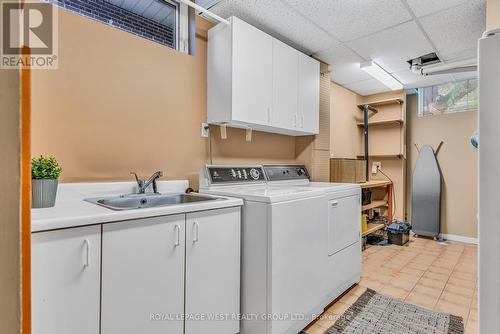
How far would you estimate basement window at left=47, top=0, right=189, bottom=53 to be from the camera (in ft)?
5.59

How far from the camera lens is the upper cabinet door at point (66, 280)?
3.24ft

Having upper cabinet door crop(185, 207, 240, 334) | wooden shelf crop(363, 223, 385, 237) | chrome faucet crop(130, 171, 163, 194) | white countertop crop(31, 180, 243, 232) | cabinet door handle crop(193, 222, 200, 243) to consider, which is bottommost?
wooden shelf crop(363, 223, 385, 237)

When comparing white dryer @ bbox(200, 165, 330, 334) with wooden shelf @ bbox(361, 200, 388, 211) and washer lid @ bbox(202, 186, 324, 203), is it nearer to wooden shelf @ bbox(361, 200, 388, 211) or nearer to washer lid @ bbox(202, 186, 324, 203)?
washer lid @ bbox(202, 186, 324, 203)

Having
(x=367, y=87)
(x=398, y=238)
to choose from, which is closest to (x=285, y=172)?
(x=398, y=238)

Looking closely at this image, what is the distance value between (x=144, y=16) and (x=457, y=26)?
8.86 feet

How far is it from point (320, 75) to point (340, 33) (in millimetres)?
644

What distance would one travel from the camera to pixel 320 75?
3.15m

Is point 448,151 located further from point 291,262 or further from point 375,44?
point 291,262

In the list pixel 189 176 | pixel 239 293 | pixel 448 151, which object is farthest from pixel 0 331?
pixel 448 151

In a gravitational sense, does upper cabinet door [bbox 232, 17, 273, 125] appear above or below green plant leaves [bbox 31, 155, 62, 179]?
above

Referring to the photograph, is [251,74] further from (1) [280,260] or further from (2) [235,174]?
(1) [280,260]

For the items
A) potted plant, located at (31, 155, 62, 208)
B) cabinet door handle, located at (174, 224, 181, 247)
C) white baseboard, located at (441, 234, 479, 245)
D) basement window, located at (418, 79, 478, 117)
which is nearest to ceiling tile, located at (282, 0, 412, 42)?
cabinet door handle, located at (174, 224, 181, 247)

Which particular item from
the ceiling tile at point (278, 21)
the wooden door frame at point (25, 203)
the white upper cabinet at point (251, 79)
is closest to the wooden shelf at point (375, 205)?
the white upper cabinet at point (251, 79)

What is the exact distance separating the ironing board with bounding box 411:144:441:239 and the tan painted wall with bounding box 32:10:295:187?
3507 millimetres
